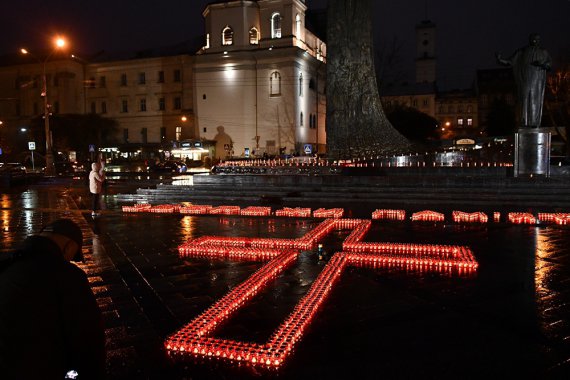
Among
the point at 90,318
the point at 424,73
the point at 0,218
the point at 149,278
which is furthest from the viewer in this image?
the point at 424,73

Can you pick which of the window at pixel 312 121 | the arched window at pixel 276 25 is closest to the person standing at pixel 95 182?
the arched window at pixel 276 25

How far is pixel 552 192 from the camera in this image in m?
12.2

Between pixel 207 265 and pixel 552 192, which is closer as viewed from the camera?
pixel 207 265

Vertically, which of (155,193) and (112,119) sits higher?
(112,119)

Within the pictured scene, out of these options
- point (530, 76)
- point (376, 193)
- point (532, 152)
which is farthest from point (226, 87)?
point (532, 152)

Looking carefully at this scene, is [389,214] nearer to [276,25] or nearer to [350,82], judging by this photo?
[350,82]

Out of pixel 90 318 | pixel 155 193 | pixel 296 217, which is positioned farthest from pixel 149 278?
pixel 155 193

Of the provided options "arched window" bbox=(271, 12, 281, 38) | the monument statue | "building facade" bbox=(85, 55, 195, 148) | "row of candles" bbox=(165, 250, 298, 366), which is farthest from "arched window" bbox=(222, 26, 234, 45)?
"row of candles" bbox=(165, 250, 298, 366)

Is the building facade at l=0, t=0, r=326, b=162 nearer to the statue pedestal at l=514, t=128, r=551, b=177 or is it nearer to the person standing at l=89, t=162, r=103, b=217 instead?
the statue pedestal at l=514, t=128, r=551, b=177

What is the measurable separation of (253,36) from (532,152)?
131 ft

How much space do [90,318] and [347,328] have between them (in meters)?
2.68

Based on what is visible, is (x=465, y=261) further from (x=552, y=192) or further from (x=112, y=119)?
(x=112, y=119)

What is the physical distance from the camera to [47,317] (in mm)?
1823

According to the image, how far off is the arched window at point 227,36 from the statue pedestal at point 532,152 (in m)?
40.0
